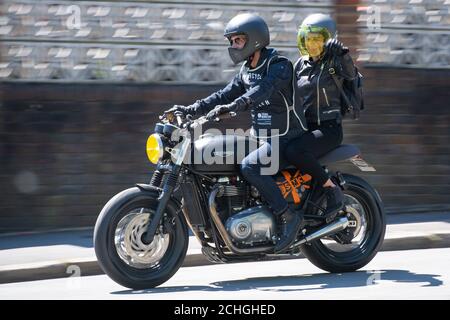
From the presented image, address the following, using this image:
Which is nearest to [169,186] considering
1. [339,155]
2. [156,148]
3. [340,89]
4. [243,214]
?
[156,148]

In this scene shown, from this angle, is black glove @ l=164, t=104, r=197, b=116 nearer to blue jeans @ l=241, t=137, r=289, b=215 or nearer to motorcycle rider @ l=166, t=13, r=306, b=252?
motorcycle rider @ l=166, t=13, r=306, b=252

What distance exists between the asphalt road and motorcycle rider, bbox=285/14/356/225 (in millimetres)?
681

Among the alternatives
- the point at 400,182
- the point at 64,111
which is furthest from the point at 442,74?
the point at 64,111

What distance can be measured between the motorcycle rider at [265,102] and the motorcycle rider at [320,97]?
0.13 meters

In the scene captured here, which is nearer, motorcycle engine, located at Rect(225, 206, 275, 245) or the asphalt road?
the asphalt road

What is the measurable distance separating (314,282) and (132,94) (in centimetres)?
369

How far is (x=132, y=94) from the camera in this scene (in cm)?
1061

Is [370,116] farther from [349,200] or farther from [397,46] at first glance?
[349,200]

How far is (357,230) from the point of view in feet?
27.5

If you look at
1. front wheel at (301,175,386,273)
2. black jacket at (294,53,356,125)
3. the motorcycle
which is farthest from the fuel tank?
front wheel at (301,175,386,273)

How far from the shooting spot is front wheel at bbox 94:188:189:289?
7309mm

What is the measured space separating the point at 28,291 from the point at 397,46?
5.66 meters

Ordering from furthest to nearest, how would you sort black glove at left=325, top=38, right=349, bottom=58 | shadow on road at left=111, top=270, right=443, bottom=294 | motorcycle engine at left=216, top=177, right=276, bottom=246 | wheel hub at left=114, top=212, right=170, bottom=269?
black glove at left=325, top=38, right=349, bottom=58 < motorcycle engine at left=216, top=177, right=276, bottom=246 < shadow on road at left=111, top=270, right=443, bottom=294 < wheel hub at left=114, top=212, right=170, bottom=269

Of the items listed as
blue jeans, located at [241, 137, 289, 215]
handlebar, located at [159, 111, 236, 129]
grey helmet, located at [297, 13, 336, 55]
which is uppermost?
grey helmet, located at [297, 13, 336, 55]
